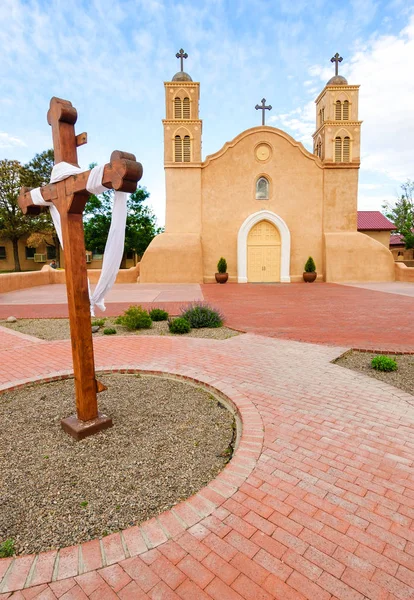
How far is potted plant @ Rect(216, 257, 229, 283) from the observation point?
1998 cm

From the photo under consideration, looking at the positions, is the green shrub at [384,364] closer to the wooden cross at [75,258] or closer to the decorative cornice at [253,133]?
the wooden cross at [75,258]

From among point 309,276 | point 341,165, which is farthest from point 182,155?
point 309,276

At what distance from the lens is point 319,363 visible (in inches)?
215

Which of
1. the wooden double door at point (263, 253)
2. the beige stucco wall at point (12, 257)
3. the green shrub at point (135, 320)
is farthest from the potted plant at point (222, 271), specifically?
the beige stucco wall at point (12, 257)

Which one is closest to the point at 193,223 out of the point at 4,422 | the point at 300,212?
the point at 300,212

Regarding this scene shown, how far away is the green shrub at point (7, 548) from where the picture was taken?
2.00 metres

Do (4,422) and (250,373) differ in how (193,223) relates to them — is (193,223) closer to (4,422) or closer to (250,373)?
(250,373)

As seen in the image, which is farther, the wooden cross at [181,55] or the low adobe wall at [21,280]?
the wooden cross at [181,55]

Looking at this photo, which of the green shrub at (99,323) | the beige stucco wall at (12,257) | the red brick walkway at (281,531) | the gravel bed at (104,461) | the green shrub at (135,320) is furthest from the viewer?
the beige stucco wall at (12,257)

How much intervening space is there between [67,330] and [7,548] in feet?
21.8

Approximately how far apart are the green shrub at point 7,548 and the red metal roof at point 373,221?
32.5 meters

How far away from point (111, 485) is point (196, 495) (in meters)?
0.69

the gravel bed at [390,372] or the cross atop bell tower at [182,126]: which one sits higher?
the cross atop bell tower at [182,126]

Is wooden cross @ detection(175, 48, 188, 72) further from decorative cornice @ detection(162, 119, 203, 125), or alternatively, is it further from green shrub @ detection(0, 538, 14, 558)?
green shrub @ detection(0, 538, 14, 558)
